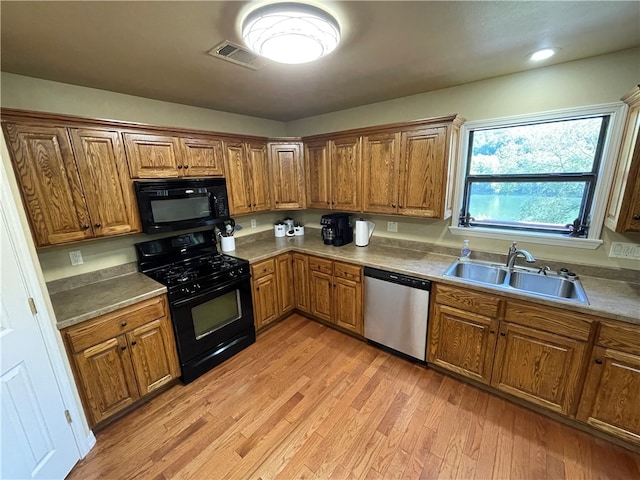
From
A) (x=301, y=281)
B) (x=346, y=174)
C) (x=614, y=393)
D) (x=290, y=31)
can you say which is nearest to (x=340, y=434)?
(x=301, y=281)

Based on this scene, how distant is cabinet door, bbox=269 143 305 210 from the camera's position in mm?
3045

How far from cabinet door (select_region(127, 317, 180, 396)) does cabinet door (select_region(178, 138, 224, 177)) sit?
134 cm

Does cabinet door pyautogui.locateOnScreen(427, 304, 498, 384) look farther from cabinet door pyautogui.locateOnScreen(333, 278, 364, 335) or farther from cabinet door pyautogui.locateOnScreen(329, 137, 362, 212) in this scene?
cabinet door pyautogui.locateOnScreen(329, 137, 362, 212)

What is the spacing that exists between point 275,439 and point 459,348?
60.1 inches

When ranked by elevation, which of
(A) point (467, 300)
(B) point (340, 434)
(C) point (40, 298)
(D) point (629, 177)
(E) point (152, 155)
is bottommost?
(B) point (340, 434)

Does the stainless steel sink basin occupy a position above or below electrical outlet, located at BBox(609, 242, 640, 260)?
below

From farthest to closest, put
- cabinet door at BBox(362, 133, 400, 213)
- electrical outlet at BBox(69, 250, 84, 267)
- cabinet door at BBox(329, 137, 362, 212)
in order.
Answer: cabinet door at BBox(329, 137, 362, 212) < cabinet door at BBox(362, 133, 400, 213) < electrical outlet at BBox(69, 250, 84, 267)

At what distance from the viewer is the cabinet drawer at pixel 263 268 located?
8.78 feet

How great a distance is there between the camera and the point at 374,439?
172 cm

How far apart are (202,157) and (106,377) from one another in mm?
1885

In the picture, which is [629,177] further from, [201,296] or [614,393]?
[201,296]

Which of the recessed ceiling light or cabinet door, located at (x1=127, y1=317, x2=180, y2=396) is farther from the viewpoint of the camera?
cabinet door, located at (x1=127, y1=317, x2=180, y2=396)

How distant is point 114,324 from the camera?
1762 mm

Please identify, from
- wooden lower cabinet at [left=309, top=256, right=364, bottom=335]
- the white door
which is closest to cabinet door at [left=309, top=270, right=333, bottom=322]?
wooden lower cabinet at [left=309, top=256, right=364, bottom=335]
